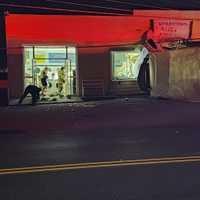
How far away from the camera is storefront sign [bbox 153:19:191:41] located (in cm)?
2761

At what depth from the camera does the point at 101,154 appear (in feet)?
33.1

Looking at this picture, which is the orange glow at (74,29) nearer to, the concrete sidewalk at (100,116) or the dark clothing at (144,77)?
the dark clothing at (144,77)

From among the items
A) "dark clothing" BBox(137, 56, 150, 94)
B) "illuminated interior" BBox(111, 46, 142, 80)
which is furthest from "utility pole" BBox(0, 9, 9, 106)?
"dark clothing" BBox(137, 56, 150, 94)

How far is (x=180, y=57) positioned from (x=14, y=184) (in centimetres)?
1607

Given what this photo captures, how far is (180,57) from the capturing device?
74.4ft

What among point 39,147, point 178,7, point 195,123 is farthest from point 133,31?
point 39,147

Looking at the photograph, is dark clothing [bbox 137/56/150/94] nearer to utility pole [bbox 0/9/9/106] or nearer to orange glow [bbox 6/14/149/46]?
orange glow [bbox 6/14/149/46]

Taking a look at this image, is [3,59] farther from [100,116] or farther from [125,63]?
[125,63]

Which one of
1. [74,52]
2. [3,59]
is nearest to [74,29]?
[74,52]

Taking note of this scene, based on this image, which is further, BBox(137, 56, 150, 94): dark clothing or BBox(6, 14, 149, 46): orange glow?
BBox(137, 56, 150, 94): dark clothing

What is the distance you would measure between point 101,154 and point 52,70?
59.0ft

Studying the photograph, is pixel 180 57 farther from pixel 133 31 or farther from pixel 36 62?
pixel 36 62

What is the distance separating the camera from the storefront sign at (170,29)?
27.6 meters

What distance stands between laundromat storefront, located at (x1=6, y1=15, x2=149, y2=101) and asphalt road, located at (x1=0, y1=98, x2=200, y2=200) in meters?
7.46
